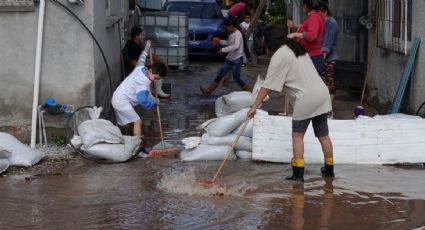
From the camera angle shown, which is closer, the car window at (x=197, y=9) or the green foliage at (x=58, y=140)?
the green foliage at (x=58, y=140)

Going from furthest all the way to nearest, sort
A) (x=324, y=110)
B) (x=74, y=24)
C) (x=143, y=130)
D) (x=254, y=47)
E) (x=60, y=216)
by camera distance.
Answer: (x=254, y=47) → (x=143, y=130) → (x=74, y=24) → (x=324, y=110) → (x=60, y=216)

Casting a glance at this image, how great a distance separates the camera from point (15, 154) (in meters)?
7.89

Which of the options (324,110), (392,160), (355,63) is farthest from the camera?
(355,63)

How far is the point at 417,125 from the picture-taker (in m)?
8.03

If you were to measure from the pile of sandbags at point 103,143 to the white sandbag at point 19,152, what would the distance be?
1.51 feet

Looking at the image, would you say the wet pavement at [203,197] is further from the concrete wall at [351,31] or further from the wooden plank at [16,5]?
the concrete wall at [351,31]

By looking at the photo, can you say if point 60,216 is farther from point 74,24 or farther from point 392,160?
point 392,160

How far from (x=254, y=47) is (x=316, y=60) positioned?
12.6 metres

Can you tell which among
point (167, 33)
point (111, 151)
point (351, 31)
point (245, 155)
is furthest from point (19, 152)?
point (167, 33)

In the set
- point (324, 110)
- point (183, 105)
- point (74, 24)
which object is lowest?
point (183, 105)

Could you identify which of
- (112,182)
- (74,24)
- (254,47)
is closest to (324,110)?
(112,182)

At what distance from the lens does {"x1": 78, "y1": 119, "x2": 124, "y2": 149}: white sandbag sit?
8023 millimetres

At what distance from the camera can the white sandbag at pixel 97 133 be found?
8023mm

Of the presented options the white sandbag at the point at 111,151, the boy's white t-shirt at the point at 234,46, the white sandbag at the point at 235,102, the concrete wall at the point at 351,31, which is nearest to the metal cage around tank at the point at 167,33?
the concrete wall at the point at 351,31
